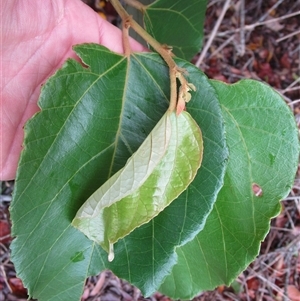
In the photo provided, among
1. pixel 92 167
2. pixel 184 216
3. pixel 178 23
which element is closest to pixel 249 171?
pixel 184 216

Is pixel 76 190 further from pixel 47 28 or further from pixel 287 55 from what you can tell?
pixel 287 55

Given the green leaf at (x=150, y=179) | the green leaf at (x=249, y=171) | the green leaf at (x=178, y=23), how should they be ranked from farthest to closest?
the green leaf at (x=178, y=23), the green leaf at (x=249, y=171), the green leaf at (x=150, y=179)

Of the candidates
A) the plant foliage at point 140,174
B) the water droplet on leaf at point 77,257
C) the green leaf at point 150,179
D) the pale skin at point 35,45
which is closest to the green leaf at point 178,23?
the pale skin at point 35,45

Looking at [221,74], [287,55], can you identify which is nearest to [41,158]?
[221,74]

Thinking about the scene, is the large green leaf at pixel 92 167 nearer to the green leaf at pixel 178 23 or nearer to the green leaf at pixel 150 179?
the green leaf at pixel 150 179

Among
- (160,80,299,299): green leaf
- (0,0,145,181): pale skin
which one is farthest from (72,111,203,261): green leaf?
(0,0,145,181): pale skin

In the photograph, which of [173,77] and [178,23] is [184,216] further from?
[178,23]

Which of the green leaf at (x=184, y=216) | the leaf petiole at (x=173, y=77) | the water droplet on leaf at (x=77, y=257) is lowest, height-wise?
the water droplet on leaf at (x=77, y=257)
